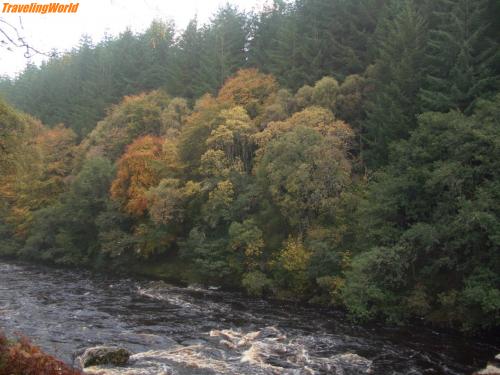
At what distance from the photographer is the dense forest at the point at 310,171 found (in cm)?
2483

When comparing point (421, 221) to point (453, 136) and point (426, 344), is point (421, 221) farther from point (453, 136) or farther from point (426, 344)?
point (426, 344)

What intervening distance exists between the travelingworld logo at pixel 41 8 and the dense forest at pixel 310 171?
1.36 meters

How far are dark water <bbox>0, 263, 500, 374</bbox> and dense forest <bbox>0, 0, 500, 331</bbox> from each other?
2114 mm

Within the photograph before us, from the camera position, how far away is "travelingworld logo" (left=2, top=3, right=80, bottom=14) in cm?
706

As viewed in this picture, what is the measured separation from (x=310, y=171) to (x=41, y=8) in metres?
25.7

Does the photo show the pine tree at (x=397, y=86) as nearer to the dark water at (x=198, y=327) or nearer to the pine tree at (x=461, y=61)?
the pine tree at (x=461, y=61)

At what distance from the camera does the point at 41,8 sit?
7.35m

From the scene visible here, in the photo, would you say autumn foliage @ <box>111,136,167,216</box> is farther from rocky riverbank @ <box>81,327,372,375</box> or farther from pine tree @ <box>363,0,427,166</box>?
rocky riverbank @ <box>81,327,372,375</box>

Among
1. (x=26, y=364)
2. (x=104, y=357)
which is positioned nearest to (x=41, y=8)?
(x=26, y=364)

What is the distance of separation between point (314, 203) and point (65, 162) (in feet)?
138

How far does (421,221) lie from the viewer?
2664cm

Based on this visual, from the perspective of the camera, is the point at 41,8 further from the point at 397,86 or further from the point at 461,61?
the point at 397,86

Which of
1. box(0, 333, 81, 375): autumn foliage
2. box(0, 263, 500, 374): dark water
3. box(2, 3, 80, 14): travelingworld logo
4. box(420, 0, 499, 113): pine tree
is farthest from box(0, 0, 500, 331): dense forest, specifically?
box(0, 333, 81, 375): autumn foliage

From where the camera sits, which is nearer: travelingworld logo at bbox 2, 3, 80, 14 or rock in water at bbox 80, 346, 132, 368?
travelingworld logo at bbox 2, 3, 80, 14
